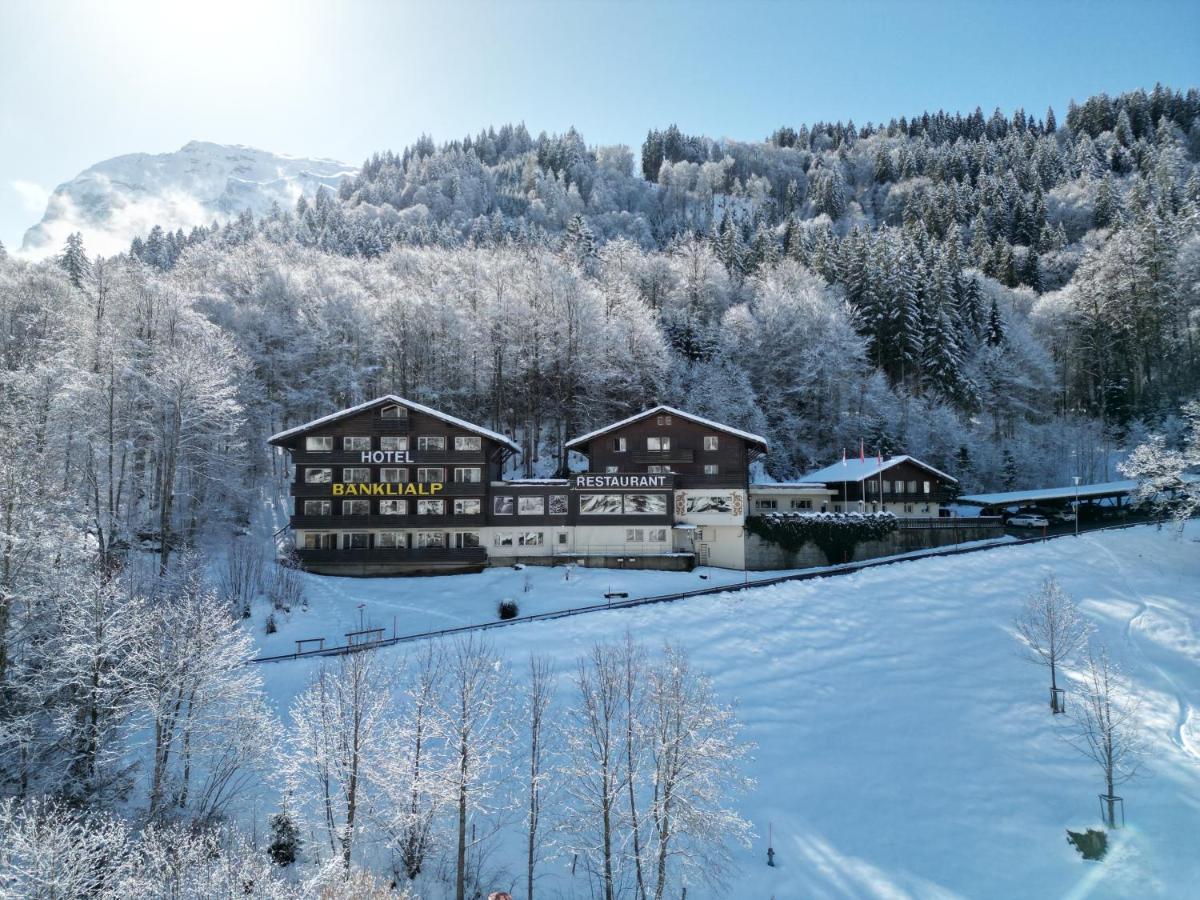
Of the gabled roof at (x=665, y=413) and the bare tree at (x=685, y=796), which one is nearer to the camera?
the bare tree at (x=685, y=796)

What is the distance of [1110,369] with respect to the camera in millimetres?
66812

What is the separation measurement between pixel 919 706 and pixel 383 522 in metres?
30.4

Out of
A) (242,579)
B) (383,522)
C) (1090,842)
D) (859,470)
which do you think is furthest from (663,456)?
(1090,842)

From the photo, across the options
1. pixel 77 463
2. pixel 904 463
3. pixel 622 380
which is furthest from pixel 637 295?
pixel 77 463

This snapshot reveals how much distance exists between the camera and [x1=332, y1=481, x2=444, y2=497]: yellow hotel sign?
40.3 meters

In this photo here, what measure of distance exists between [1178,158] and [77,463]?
137 metres

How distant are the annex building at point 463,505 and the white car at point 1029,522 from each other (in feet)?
64.4

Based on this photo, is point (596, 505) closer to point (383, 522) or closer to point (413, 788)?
point (383, 522)

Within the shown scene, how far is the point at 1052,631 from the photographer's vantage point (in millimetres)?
27109

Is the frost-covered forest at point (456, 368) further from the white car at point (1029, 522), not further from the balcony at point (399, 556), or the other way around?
the white car at point (1029, 522)

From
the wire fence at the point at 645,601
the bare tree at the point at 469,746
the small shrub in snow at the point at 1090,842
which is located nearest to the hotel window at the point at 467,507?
the wire fence at the point at 645,601

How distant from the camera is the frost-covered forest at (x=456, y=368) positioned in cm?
2130

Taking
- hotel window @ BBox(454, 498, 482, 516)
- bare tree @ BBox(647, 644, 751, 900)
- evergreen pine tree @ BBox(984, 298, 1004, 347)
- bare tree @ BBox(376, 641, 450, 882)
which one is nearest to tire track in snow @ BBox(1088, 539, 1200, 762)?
bare tree @ BBox(647, 644, 751, 900)

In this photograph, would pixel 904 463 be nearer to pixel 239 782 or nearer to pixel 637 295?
pixel 637 295
